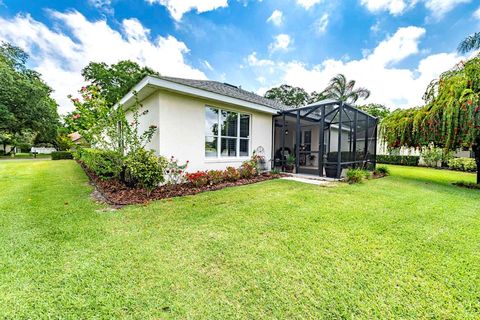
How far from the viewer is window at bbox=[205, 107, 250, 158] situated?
286 inches

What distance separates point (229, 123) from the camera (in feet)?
25.7

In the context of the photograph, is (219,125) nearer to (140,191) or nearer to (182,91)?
(182,91)

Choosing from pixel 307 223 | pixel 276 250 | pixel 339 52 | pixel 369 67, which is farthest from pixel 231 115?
pixel 369 67

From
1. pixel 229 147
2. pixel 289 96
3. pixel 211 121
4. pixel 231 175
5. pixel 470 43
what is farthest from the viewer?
pixel 289 96

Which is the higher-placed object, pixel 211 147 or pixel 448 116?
pixel 448 116

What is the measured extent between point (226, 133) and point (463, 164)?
1556cm

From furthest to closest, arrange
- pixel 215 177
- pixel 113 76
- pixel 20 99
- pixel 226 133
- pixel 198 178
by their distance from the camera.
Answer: pixel 113 76, pixel 20 99, pixel 226 133, pixel 215 177, pixel 198 178

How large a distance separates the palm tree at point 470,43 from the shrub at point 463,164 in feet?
25.1

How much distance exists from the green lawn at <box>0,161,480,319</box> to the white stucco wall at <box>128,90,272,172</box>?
8.13ft

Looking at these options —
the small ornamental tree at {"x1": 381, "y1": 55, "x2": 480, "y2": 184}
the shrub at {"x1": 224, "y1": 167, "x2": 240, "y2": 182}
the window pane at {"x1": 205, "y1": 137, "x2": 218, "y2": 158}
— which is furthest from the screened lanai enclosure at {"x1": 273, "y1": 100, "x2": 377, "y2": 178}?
the window pane at {"x1": 205, "y1": 137, "x2": 218, "y2": 158}

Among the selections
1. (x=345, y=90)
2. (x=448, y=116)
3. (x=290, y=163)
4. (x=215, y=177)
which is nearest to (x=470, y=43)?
(x=448, y=116)

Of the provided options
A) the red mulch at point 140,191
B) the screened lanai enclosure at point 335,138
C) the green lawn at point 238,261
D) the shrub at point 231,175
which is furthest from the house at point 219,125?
the green lawn at point 238,261

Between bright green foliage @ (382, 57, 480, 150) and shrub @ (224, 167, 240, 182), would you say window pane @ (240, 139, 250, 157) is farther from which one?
bright green foliage @ (382, 57, 480, 150)

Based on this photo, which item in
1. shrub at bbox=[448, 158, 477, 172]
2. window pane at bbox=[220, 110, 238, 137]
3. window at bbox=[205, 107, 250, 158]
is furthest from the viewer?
shrub at bbox=[448, 158, 477, 172]
